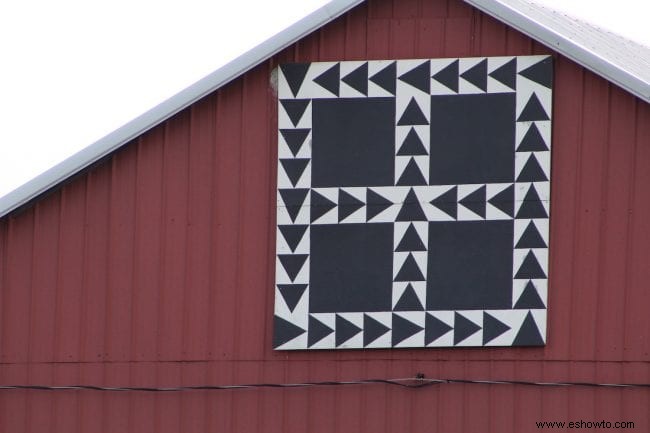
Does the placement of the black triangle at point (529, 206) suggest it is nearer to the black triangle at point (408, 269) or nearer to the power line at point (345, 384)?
the black triangle at point (408, 269)

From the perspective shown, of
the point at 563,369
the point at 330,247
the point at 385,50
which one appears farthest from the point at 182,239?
the point at 563,369

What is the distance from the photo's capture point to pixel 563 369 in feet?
57.6

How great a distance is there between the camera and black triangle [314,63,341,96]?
704 inches

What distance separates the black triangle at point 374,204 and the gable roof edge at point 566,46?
210cm

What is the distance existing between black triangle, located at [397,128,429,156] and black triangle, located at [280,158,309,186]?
959 millimetres

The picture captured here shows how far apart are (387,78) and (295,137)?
1.09 meters

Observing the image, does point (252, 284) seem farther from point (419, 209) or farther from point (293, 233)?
point (419, 209)

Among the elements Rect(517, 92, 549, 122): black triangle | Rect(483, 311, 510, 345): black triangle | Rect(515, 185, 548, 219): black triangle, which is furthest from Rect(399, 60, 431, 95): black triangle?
Rect(483, 311, 510, 345): black triangle

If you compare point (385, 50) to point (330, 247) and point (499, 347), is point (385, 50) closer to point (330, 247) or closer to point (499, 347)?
point (330, 247)

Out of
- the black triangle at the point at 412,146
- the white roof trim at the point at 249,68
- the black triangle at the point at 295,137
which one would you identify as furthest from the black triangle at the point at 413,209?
the white roof trim at the point at 249,68

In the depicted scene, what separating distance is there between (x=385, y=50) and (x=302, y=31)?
853 mm

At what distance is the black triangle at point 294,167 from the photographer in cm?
1781

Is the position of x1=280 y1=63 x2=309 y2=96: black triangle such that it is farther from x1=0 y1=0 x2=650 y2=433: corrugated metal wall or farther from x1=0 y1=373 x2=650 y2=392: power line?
x1=0 y1=373 x2=650 y2=392: power line

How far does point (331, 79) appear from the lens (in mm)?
17891
